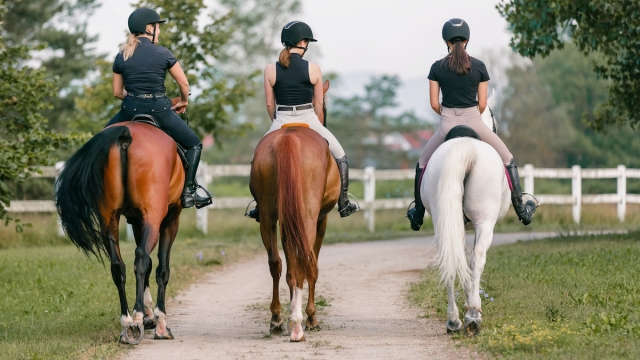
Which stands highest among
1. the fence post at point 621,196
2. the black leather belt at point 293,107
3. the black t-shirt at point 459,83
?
the black t-shirt at point 459,83

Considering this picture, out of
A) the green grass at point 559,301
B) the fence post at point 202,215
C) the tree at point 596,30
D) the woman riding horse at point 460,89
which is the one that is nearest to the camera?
the green grass at point 559,301

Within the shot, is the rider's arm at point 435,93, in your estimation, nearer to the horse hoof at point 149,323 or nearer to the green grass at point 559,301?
the green grass at point 559,301

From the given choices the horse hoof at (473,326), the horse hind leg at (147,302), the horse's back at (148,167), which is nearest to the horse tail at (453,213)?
the horse hoof at (473,326)

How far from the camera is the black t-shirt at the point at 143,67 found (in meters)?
8.91

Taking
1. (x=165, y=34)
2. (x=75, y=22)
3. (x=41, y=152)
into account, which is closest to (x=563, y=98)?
(x=75, y=22)

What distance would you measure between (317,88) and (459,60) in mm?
1423

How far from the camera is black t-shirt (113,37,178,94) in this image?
8906mm

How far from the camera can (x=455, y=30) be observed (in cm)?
886

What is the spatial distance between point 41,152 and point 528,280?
6890 mm

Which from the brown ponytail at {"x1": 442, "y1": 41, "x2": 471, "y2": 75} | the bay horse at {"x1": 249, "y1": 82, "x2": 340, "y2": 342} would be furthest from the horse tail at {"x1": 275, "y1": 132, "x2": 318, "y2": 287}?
the brown ponytail at {"x1": 442, "y1": 41, "x2": 471, "y2": 75}

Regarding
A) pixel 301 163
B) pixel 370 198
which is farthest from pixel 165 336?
pixel 370 198

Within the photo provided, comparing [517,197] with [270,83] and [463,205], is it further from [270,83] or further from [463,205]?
[270,83]

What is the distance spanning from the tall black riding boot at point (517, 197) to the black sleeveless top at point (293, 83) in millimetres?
2120

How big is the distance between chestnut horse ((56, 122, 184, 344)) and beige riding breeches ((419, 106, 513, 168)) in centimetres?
262
